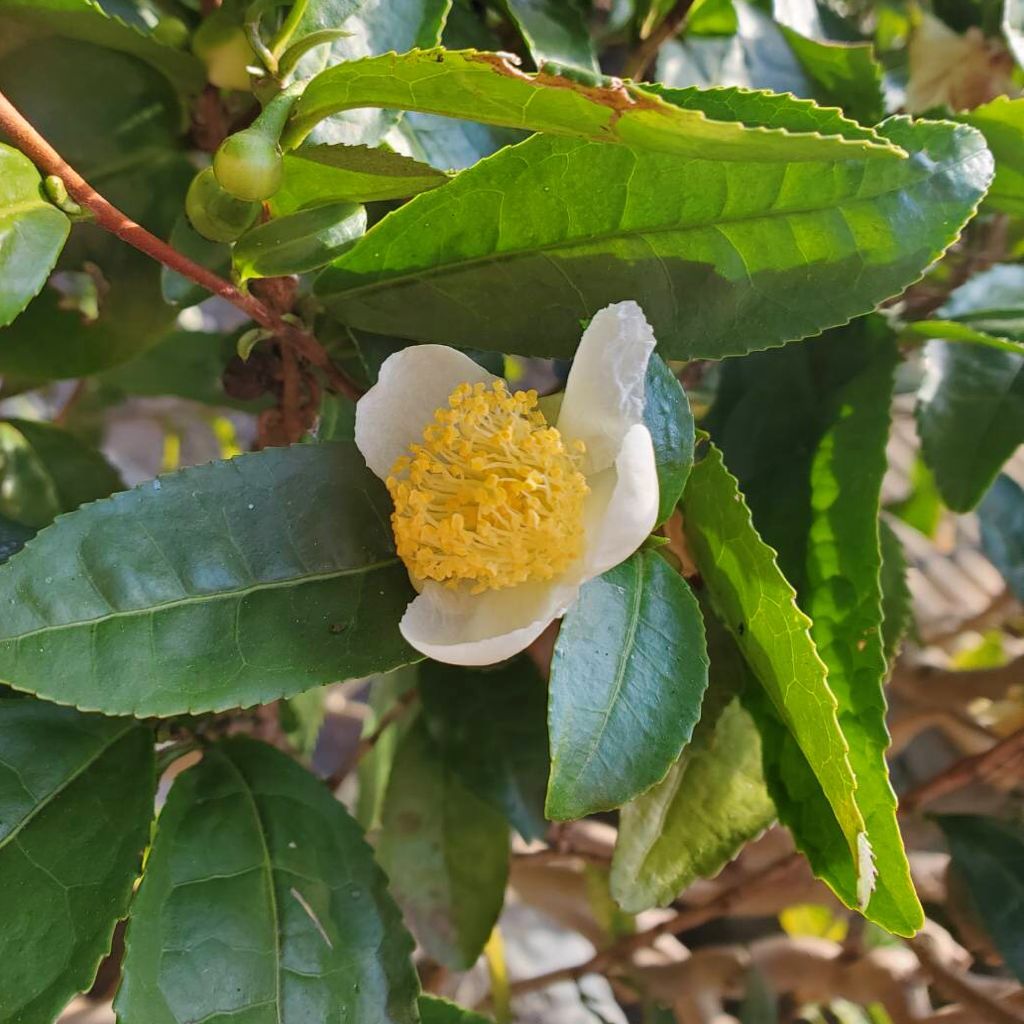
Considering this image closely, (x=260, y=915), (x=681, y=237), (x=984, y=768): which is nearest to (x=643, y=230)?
(x=681, y=237)

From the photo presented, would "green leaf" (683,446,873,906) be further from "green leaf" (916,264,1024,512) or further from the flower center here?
"green leaf" (916,264,1024,512)

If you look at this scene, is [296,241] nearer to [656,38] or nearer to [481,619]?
[481,619]

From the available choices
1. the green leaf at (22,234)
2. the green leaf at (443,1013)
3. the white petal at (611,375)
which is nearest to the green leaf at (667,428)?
the white petal at (611,375)

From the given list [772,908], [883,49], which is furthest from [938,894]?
[883,49]

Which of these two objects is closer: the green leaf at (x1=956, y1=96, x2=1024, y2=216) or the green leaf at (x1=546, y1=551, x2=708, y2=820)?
the green leaf at (x1=546, y1=551, x2=708, y2=820)

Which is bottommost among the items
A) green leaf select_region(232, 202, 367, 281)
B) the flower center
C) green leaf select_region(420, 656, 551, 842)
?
green leaf select_region(420, 656, 551, 842)

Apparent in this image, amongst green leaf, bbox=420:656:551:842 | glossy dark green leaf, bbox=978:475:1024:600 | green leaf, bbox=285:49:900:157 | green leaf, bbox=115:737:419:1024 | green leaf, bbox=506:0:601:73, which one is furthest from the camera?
glossy dark green leaf, bbox=978:475:1024:600

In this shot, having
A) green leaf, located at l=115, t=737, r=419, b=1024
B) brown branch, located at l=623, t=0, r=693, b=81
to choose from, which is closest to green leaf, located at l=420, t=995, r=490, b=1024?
green leaf, located at l=115, t=737, r=419, b=1024
